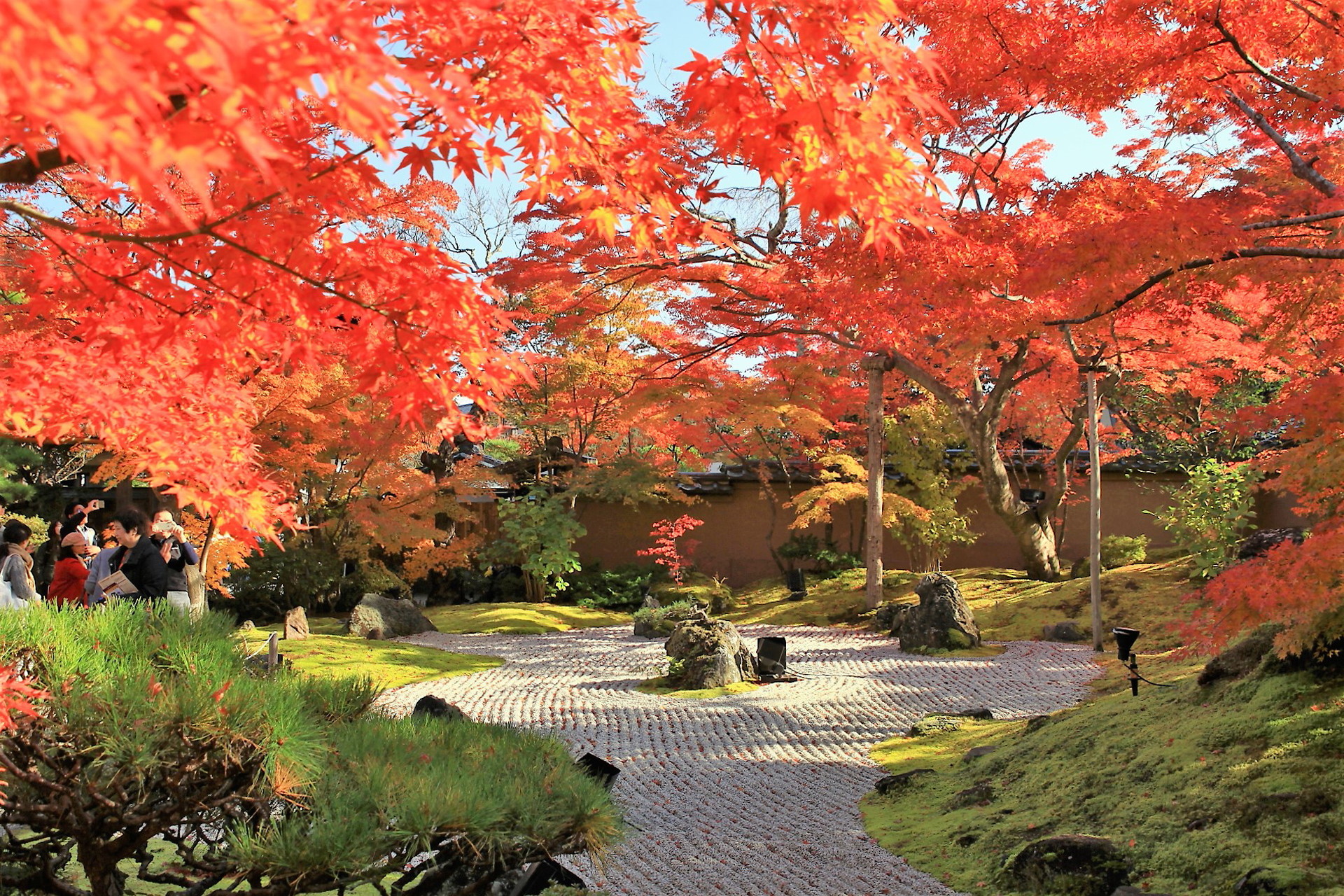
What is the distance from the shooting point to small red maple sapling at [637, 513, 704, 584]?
16094 millimetres

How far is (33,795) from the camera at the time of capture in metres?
2.76

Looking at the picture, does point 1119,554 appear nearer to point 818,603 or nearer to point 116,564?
point 818,603

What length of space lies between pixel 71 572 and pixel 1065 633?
969cm

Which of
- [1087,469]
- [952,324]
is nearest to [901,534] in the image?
[1087,469]

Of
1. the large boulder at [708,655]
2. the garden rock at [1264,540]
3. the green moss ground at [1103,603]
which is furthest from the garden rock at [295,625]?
the garden rock at [1264,540]

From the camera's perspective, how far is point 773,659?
31.4ft

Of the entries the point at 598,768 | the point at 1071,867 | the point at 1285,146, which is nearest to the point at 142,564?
the point at 598,768

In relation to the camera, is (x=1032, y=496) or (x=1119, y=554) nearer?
(x=1119, y=554)

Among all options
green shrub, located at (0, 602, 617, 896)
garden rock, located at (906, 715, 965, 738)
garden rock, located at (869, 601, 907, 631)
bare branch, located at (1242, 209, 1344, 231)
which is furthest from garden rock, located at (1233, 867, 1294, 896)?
garden rock, located at (869, 601, 907, 631)

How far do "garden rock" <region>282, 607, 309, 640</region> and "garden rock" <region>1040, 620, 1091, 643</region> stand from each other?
8.52 metres

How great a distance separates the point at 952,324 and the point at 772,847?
4350mm

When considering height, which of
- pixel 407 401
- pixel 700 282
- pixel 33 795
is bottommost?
pixel 33 795

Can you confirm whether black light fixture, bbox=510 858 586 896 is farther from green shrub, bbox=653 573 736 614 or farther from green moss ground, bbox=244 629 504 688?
green shrub, bbox=653 573 736 614

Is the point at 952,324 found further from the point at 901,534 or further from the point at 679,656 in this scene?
the point at 901,534
